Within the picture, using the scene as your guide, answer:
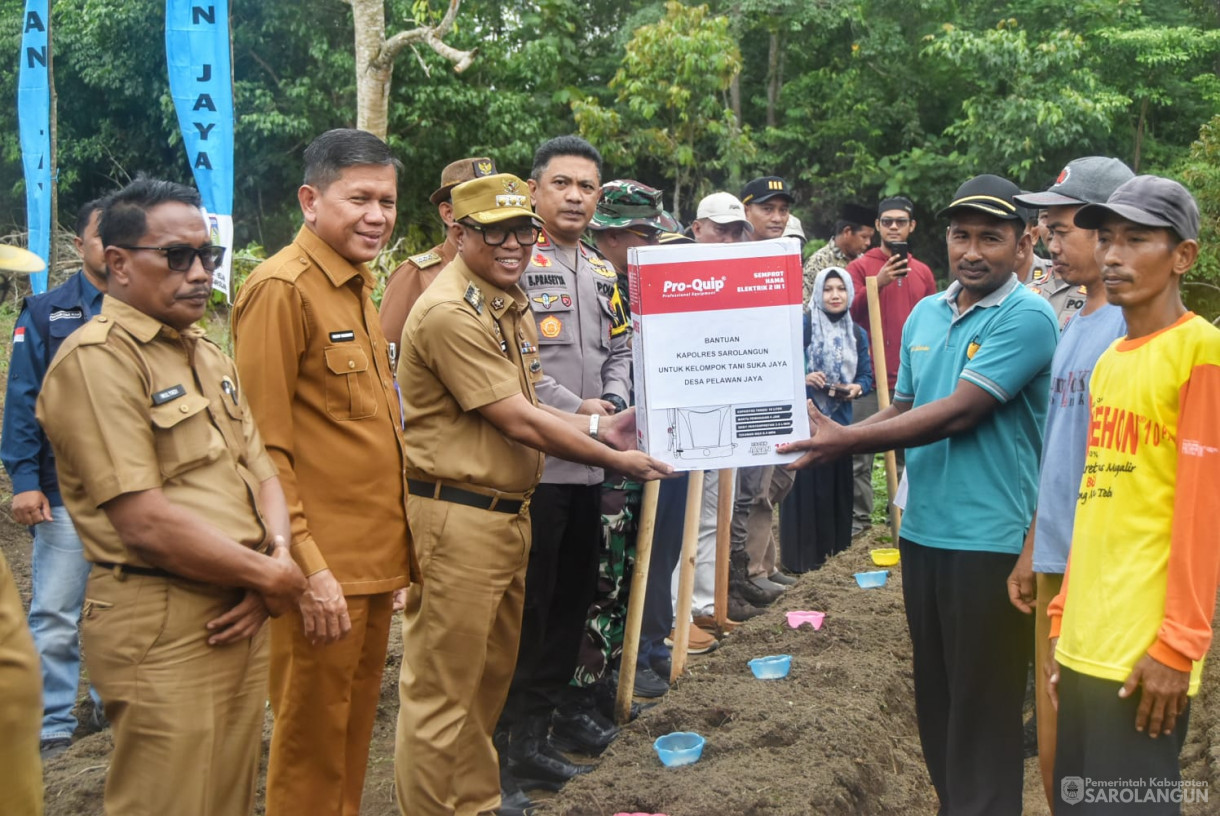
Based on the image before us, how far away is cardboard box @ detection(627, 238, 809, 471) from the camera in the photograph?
13.2 ft

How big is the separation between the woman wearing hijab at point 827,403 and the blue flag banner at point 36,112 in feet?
17.4

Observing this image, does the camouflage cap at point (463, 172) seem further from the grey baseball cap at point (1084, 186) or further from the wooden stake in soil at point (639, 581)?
the grey baseball cap at point (1084, 186)

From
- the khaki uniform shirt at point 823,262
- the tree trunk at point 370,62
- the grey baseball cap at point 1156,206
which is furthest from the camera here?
the tree trunk at point 370,62

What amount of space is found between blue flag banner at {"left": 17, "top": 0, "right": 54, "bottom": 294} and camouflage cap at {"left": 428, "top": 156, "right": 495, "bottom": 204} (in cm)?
383

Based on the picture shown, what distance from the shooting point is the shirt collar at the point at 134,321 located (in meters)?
2.72

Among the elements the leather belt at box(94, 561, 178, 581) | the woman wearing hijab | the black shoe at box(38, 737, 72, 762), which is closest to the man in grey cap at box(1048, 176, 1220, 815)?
the leather belt at box(94, 561, 178, 581)

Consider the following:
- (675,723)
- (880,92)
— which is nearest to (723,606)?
(675,723)

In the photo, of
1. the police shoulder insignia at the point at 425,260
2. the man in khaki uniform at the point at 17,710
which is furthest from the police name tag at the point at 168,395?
the police shoulder insignia at the point at 425,260

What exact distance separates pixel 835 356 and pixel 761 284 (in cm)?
352

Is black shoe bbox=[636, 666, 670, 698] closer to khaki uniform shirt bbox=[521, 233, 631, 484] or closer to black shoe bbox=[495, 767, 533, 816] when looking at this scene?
black shoe bbox=[495, 767, 533, 816]

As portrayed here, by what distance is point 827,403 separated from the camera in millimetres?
7516

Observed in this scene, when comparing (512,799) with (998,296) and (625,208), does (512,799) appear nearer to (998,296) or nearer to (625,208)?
(998,296)

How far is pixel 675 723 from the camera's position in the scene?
15.7ft

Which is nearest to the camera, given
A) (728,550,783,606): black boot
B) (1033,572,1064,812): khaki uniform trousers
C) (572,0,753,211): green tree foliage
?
(1033,572,1064,812): khaki uniform trousers
